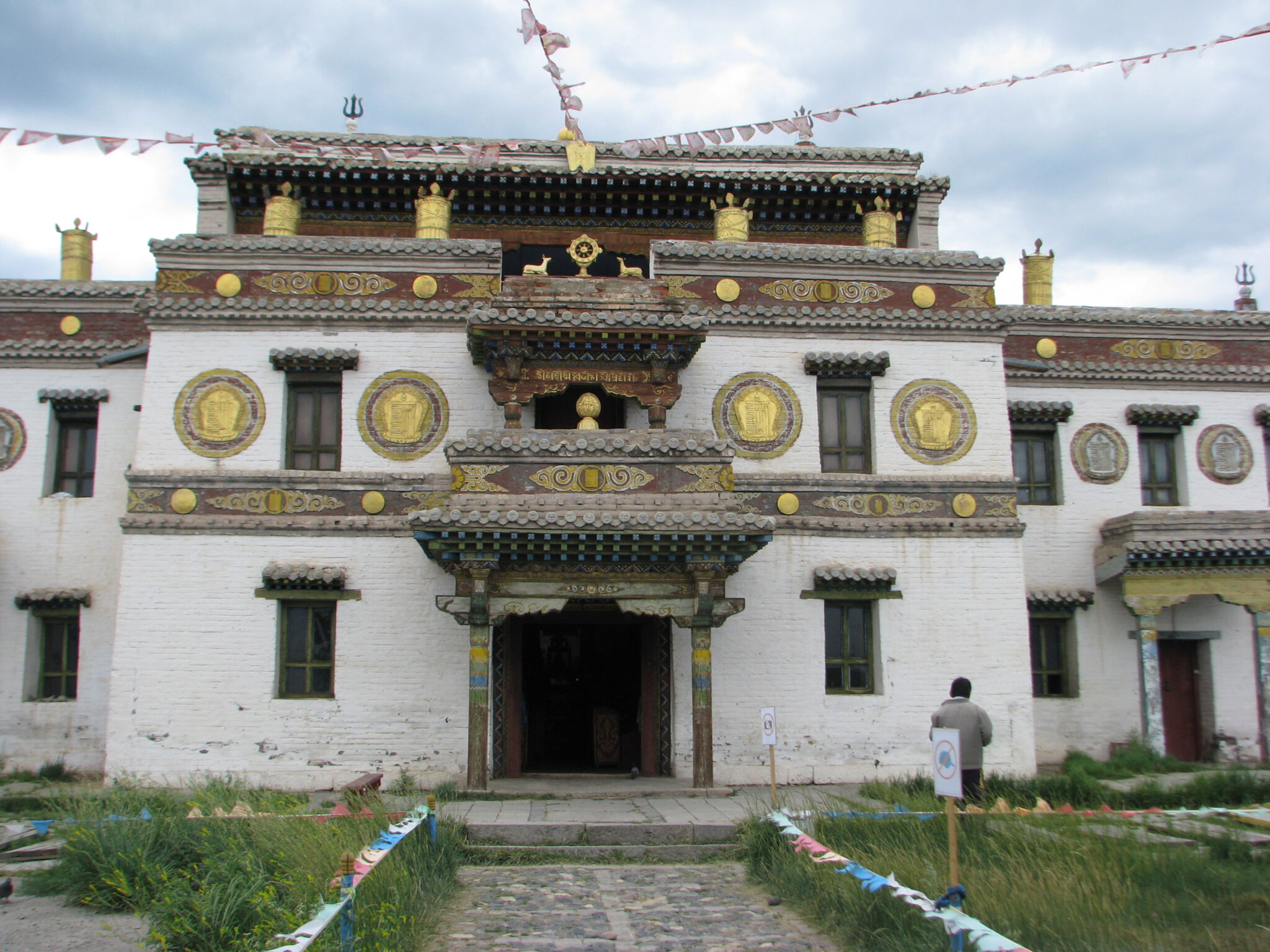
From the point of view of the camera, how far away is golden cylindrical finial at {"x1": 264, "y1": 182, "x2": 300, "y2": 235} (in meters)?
18.6

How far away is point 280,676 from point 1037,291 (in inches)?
631

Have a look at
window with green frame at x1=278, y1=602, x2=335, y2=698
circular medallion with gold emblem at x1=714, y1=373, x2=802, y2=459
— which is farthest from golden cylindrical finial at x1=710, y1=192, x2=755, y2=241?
window with green frame at x1=278, y1=602, x2=335, y2=698

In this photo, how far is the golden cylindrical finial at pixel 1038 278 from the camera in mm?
21469

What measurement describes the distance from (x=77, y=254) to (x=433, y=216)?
26.0ft

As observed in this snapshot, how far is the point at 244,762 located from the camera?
1577 centimetres

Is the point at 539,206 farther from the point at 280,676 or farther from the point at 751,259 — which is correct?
the point at 280,676

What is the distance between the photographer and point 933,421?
17.5 meters

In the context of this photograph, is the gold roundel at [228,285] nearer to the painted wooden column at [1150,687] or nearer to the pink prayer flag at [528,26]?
the pink prayer flag at [528,26]

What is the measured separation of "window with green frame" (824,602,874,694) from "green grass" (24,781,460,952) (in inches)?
292

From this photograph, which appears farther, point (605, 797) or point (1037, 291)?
point (1037, 291)

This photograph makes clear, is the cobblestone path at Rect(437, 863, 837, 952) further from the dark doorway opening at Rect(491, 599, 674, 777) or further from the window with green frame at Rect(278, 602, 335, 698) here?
the window with green frame at Rect(278, 602, 335, 698)

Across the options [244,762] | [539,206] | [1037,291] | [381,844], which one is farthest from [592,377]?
[1037,291]

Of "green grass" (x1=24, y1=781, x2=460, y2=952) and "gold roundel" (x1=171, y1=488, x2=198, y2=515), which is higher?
"gold roundel" (x1=171, y1=488, x2=198, y2=515)

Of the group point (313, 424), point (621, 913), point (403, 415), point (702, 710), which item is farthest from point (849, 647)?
point (313, 424)
